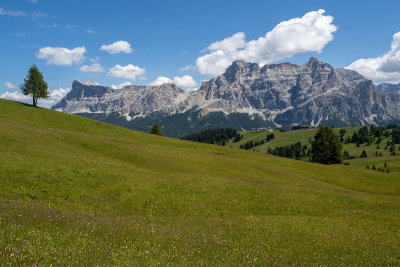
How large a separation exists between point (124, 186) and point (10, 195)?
9.81 m

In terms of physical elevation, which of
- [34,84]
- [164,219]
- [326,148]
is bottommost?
[164,219]

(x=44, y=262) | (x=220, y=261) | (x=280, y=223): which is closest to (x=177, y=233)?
(x=220, y=261)

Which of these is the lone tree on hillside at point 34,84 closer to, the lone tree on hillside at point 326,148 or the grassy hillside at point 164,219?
the grassy hillside at point 164,219

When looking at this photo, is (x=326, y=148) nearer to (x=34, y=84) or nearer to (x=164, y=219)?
(x=164, y=219)

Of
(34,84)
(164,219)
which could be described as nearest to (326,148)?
(164,219)

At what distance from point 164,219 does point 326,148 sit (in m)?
88.3

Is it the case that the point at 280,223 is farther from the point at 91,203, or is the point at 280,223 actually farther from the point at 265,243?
the point at 91,203

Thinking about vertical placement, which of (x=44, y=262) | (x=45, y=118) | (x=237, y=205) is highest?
(x=45, y=118)

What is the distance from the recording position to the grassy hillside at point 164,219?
33.6ft

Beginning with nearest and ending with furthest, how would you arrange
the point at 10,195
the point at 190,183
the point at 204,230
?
1. the point at 204,230
2. the point at 10,195
3. the point at 190,183

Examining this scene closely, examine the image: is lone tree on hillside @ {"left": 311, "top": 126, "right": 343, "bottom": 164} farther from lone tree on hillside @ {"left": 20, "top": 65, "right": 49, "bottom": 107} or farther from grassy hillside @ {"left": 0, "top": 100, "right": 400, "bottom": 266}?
lone tree on hillside @ {"left": 20, "top": 65, "right": 49, "bottom": 107}

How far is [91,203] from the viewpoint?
67.9ft

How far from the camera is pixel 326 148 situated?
93062mm

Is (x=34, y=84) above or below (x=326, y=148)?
above
